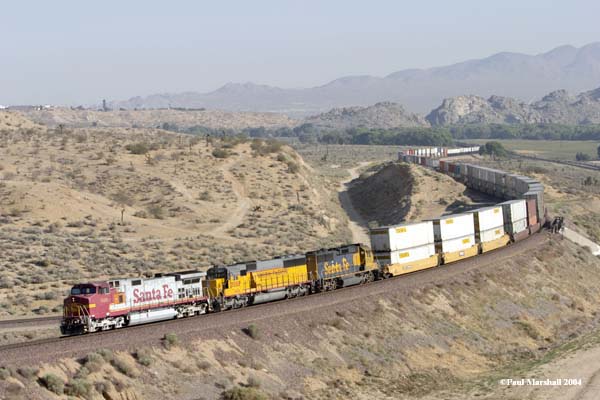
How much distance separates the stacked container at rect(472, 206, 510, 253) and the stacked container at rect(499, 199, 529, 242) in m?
0.82

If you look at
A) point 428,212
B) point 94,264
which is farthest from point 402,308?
point 428,212

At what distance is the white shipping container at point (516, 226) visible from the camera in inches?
2724

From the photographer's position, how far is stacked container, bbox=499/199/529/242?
226ft

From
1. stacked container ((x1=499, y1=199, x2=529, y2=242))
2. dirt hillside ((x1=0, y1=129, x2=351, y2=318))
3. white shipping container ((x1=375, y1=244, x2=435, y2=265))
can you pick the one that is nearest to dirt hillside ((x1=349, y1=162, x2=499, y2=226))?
dirt hillside ((x1=0, y1=129, x2=351, y2=318))

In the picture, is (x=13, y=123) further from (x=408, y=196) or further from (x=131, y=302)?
(x=131, y=302)

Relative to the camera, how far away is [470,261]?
59500 millimetres

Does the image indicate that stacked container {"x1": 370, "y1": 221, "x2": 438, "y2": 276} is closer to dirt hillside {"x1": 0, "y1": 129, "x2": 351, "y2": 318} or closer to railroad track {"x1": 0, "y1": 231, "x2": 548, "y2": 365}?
railroad track {"x1": 0, "y1": 231, "x2": 548, "y2": 365}

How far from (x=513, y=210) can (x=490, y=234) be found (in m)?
5.41

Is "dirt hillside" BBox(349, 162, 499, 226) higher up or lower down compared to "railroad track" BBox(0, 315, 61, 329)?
lower down

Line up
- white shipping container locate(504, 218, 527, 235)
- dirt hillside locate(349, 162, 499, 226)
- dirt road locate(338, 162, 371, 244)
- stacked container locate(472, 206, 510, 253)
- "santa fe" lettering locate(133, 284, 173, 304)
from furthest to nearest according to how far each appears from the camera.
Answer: dirt hillside locate(349, 162, 499, 226), dirt road locate(338, 162, 371, 244), white shipping container locate(504, 218, 527, 235), stacked container locate(472, 206, 510, 253), "santa fe" lettering locate(133, 284, 173, 304)

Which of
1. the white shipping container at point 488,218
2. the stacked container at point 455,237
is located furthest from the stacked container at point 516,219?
the stacked container at point 455,237

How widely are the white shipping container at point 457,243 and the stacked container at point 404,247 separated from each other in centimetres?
138

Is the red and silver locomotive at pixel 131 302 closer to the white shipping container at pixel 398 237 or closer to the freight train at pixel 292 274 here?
the freight train at pixel 292 274

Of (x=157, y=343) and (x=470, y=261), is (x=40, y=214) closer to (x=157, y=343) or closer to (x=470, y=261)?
(x=470, y=261)
